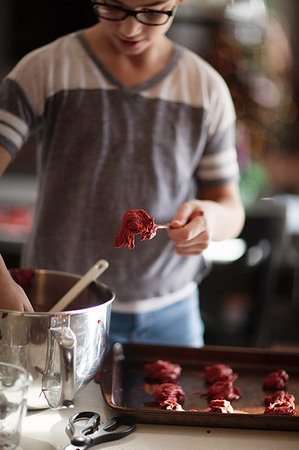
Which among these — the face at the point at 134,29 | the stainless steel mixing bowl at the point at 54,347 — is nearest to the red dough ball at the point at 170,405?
the stainless steel mixing bowl at the point at 54,347

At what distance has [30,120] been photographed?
4.69 ft

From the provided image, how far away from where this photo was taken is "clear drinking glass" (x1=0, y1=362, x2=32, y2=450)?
0.89 m

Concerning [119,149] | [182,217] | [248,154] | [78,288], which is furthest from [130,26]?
[248,154]

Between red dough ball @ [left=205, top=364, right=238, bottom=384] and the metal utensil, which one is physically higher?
the metal utensil

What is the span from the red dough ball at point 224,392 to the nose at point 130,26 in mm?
757

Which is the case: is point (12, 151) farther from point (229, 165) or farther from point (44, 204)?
point (229, 165)

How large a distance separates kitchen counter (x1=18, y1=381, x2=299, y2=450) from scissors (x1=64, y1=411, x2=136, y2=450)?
13mm

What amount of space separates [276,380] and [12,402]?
0.56m

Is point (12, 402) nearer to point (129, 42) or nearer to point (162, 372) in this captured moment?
point (162, 372)

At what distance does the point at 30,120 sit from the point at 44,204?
0.22 m

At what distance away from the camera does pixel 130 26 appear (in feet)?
4.23

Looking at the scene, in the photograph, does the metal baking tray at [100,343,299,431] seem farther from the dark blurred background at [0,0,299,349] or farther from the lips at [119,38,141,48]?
the dark blurred background at [0,0,299,349]

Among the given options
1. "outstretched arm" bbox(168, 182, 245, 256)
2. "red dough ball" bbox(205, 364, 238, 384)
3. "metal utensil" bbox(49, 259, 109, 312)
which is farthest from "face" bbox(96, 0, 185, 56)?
"red dough ball" bbox(205, 364, 238, 384)

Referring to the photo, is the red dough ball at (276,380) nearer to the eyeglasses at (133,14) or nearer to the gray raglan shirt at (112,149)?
the gray raglan shirt at (112,149)
